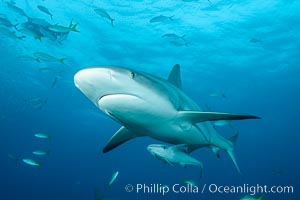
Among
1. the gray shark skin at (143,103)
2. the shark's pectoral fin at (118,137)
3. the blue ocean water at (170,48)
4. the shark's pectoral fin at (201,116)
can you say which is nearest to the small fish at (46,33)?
the blue ocean water at (170,48)

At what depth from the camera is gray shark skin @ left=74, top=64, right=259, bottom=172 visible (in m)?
2.63

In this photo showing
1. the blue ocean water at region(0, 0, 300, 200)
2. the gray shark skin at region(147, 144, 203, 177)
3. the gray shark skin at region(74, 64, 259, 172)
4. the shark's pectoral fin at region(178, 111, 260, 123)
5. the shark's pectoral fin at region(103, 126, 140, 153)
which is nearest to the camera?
the gray shark skin at region(74, 64, 259, 172)

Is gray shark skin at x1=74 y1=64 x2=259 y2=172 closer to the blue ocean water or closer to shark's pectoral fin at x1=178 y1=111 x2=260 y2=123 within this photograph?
shark's pectoral fin at x1=178 y1=111 x2=260 y2=123

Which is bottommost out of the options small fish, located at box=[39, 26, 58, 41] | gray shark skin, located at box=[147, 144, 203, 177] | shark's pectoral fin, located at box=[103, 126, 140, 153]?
gray shark skin, located at box=[147, 144, 203, 177]

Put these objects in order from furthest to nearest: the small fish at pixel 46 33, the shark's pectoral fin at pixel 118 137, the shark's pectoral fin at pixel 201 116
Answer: the small fish at pixel 46 33 < the shark's pectoral fin at pixel 118 137 < the shark's pectoral fin at pixel 201 116

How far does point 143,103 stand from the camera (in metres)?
3.02

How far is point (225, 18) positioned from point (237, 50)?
14.8ft

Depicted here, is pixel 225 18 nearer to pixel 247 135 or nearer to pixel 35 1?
A: pixel 35 1

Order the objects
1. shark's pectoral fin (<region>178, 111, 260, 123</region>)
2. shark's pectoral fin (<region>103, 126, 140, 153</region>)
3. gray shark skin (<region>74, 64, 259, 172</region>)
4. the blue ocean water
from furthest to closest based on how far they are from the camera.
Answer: the blue ocean water
shark's pectoral fin (<region>103, 126, 140, 153</region>)
shark's pectoral fin (<region>178, 111, 260, 123</region>)
gray shark skin (<region>74, 64, 259, 172</region>)

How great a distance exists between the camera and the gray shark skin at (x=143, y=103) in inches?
104

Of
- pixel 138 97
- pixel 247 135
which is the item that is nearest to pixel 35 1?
pixel 138 97

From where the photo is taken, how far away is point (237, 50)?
19.8 meters

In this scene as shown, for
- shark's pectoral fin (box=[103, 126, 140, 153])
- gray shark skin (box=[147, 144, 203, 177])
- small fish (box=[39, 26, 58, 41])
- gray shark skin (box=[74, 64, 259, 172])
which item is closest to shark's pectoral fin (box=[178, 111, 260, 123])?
gray shark skin (box=[74, 64, 259, 172])

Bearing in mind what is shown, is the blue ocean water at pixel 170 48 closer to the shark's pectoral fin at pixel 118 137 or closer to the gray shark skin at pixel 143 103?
the shark's pectoral fin at pixel 118 137
